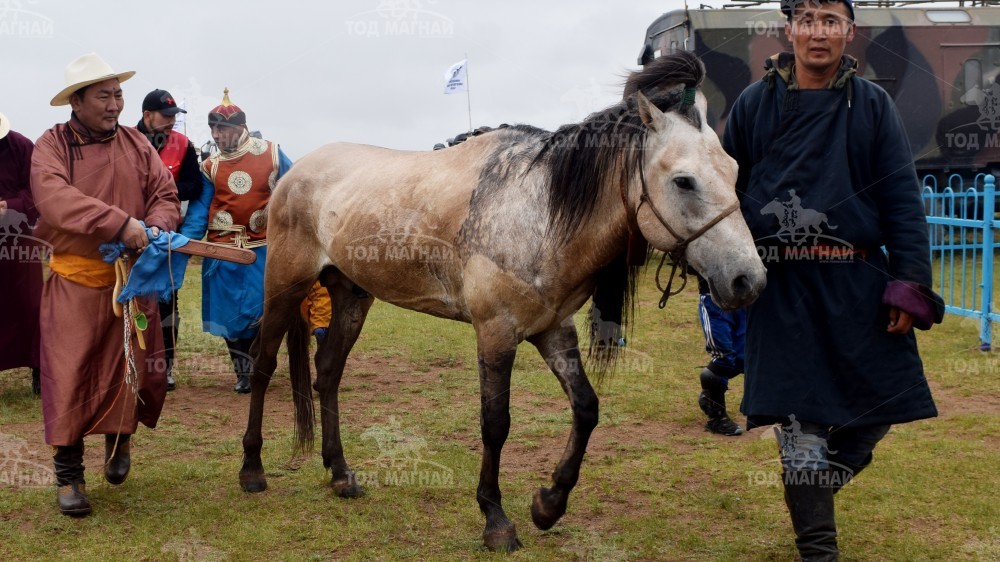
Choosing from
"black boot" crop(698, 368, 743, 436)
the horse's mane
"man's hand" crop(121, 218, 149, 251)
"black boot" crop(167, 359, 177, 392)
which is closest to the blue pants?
"black boot" crop(698, 368, 743, 436)

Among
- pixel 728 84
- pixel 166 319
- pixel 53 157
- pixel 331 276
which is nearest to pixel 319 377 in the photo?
pixel 331 276

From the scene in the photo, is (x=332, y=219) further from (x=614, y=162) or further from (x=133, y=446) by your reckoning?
(x=133, y=446)

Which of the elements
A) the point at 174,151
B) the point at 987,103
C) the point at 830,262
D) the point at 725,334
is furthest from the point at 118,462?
the point at 987,103

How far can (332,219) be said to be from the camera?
5004mm

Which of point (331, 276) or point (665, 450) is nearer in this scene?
point (331, 276)

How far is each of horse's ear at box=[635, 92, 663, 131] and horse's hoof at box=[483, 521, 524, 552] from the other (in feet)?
6.05

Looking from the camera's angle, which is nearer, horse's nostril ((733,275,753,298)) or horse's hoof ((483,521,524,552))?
horse's nostril ((733,275,753,298))

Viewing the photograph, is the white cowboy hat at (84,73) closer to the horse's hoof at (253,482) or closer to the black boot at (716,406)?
the horse's hoof at (253,482)

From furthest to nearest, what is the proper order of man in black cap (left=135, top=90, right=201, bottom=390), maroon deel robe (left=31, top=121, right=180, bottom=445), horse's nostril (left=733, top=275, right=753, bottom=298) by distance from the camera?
1. man in black cap (left=135, top=90, right=201, bottom=390)
2. maroon deel robe (left=31, top=121, right=180, bottom=445)
3. horse's nostril (left=733, top=275, right=753, bottom=298)

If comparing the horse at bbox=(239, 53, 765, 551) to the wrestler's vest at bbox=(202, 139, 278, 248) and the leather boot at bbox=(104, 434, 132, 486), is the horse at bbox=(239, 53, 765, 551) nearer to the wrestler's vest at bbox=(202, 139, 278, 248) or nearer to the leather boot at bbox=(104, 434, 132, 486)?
the leather boot at bbox=(104, 434, 132, 486)

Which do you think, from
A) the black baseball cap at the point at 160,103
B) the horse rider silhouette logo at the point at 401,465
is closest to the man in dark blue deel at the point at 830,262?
the horse rider silhouette logo at the point at 401,465

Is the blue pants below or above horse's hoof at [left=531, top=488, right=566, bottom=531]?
above

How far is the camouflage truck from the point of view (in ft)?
47.3

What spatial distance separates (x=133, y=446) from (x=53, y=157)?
7.05 ft
